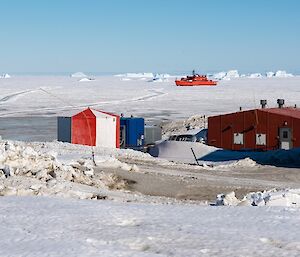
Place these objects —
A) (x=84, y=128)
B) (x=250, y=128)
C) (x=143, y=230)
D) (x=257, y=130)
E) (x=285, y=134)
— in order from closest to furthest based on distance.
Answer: (x=143, y=230), (x=285, y=134), (x=257, y=130), (x=250, y=128), (x=84, y=128)

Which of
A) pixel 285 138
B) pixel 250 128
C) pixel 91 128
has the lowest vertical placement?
pixel 285 138

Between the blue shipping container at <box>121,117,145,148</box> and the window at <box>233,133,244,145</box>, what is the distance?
17.9 ft

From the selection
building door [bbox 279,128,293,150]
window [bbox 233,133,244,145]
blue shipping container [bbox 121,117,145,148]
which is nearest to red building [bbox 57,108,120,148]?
blue shipping container [bbox 121,117,145,148]

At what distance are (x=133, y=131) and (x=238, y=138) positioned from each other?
604cm

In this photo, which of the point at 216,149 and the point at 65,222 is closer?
the point at 65,222

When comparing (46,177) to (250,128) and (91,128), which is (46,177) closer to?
(91,128)

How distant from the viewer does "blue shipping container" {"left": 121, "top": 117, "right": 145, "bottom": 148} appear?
1261 inches

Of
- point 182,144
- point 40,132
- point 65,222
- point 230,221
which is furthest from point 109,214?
point 40,132

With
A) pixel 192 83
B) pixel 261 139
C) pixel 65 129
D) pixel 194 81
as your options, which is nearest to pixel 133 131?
pixel 65 129

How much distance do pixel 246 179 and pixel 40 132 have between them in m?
23.0

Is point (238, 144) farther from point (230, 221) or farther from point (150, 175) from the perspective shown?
point (230, 221)

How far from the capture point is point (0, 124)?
155 ft

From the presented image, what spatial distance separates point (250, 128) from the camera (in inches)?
1116

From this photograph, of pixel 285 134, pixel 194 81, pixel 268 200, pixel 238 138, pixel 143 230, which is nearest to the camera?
pixel 143 230
